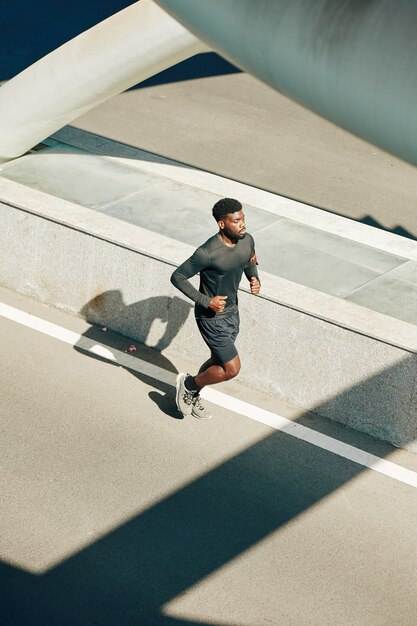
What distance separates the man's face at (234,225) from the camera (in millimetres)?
7066

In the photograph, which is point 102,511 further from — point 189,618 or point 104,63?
point 104,63

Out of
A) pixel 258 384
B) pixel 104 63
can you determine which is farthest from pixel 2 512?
pixel 104 63

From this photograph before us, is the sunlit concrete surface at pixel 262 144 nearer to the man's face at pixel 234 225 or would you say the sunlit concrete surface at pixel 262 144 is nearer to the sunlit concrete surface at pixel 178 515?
the sunlit concrete surface at pixel 178 515

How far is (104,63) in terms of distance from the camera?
9.57 metres

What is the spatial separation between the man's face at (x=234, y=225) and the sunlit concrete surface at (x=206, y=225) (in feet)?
5.46

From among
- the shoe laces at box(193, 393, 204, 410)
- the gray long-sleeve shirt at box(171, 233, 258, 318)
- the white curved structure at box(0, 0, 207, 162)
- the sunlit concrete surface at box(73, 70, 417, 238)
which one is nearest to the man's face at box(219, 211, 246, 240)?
the gray long-sleeve shirt at box(171, 233, 258, 318)

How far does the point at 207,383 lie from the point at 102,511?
1.35m

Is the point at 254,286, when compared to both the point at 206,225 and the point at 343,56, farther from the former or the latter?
the point at 343,56

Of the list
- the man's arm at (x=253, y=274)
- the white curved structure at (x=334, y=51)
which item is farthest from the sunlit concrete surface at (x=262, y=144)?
the white curved structure at (x=334, y=51)

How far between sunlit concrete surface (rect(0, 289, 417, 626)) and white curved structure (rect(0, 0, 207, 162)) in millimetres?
2813

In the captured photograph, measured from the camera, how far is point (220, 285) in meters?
7.34

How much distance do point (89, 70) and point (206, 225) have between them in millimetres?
1801

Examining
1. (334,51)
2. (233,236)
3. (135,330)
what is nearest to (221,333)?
(233,236)

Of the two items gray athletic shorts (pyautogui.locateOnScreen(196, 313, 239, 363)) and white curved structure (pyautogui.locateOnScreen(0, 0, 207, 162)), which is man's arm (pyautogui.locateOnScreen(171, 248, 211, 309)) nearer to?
gray athletic shorts (pyautogui.locateOnScreen(196, 313, 239, 363))
